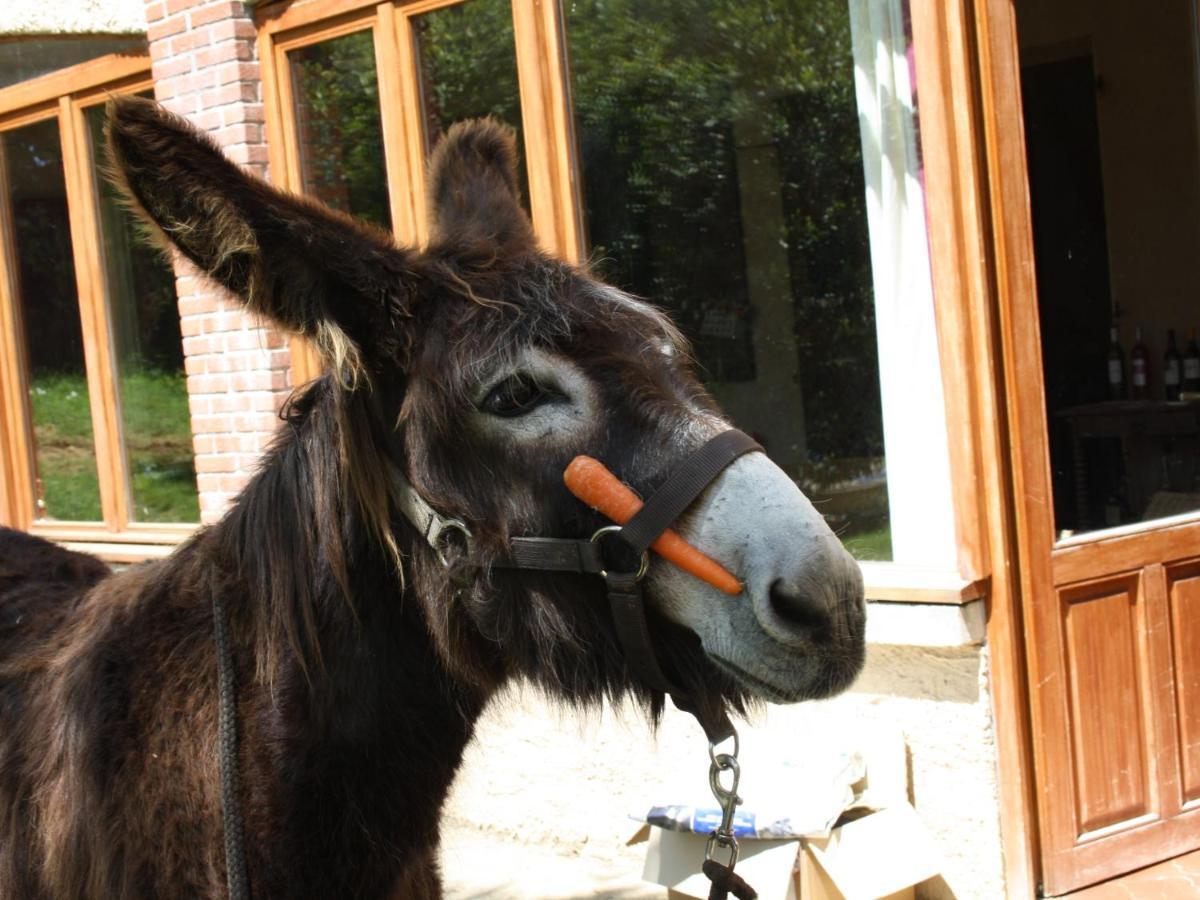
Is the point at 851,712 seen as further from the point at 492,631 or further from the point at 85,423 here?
the point at 85,423

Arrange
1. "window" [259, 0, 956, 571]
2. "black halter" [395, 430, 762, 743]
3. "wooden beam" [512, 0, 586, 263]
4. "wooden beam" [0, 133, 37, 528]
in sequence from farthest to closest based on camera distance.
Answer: "wooden beam" [0, 133, 37, 528], "wooden beam" [512, 0, 586, 263], "window" [259, 0, 956, 571], "black halter" [395, 430, 762, 743]

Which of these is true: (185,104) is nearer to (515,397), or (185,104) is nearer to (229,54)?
(229,54)

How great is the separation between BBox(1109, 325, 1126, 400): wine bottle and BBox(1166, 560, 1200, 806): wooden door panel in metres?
1.87

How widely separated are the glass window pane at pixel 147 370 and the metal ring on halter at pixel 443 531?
481cm

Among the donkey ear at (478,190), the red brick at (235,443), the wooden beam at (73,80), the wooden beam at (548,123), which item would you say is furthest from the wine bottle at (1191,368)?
the wooden beam at (73,80)

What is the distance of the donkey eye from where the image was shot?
6.34 ft

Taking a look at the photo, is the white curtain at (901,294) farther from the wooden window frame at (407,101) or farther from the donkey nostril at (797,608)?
the donkey nostril at (797,608)

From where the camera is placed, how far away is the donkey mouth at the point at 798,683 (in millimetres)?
1758

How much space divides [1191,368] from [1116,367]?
474mm

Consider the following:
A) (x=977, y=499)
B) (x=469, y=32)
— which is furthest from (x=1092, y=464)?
(x=469, y=32)

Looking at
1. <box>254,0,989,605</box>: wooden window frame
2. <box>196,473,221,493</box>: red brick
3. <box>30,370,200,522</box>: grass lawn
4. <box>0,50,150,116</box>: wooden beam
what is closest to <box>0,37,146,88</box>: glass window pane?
<box>0,50,150,116</box>: wooden beam

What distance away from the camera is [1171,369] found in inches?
236

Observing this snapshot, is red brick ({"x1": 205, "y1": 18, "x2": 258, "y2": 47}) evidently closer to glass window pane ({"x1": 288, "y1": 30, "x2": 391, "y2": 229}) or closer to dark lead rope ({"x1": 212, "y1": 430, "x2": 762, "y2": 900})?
glass window pane ({"x1": 288, "y1": 30, "x2": 391, "y2": 229})

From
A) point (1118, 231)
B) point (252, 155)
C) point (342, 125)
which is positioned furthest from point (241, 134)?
point (1118, 231)
